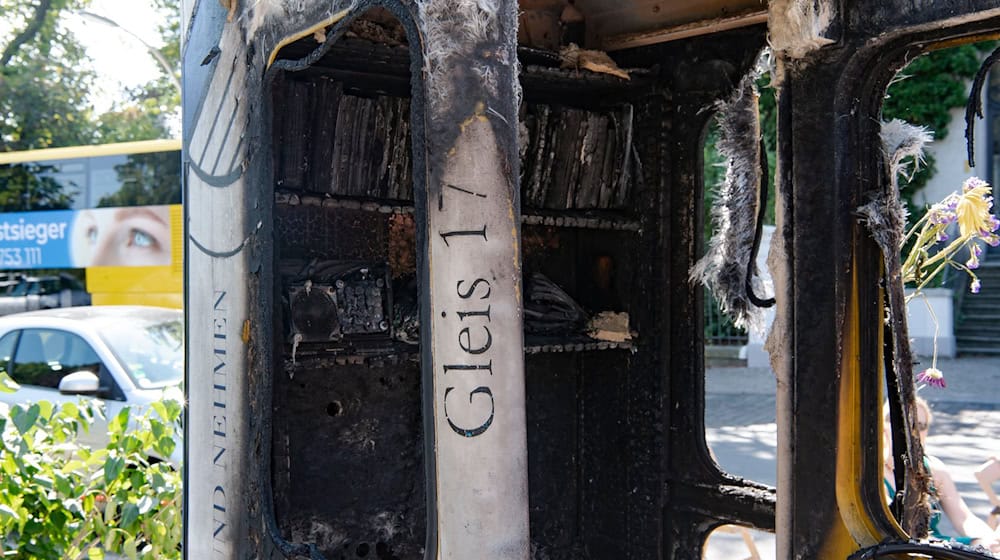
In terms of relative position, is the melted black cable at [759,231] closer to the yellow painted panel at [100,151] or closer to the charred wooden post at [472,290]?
the charred wooden post at [472,290]

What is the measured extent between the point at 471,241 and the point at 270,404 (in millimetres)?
1119

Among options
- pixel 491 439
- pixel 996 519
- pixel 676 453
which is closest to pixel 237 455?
pixel 491 439

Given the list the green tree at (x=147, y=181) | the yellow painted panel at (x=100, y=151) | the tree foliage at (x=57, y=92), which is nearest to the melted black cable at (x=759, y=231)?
the green tree at (x=147, y=181)

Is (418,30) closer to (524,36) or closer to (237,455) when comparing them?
(237,455)

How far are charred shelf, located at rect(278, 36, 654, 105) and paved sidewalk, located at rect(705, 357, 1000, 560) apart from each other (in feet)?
11.4

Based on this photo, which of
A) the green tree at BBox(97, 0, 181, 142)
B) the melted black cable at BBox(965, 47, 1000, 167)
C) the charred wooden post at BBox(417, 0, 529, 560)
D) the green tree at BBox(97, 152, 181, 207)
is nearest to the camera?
the charred wooden post at BBox(417, 0, 529, 560)

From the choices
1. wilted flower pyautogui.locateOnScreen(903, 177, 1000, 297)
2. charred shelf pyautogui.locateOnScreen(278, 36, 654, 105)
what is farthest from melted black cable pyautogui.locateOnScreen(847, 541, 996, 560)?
charred shelf pyautogui.locateOnScreen(278, 36, 654, 105)

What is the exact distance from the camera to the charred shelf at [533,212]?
3.14m

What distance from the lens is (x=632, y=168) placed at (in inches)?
153

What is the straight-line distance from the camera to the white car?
655 cm

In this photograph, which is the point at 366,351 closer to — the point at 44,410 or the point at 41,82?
the point at 44,410

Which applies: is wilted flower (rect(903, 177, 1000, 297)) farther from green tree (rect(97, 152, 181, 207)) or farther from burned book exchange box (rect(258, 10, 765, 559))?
green tree (rect(97, 152, 181, 207))

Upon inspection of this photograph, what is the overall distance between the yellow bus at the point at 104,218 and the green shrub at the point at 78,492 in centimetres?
876

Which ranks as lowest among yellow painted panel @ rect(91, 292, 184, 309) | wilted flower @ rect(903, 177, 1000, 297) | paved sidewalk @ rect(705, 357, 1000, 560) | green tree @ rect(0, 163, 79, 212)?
paved sidewalk @ rect(705, 357, 1000, 560)
